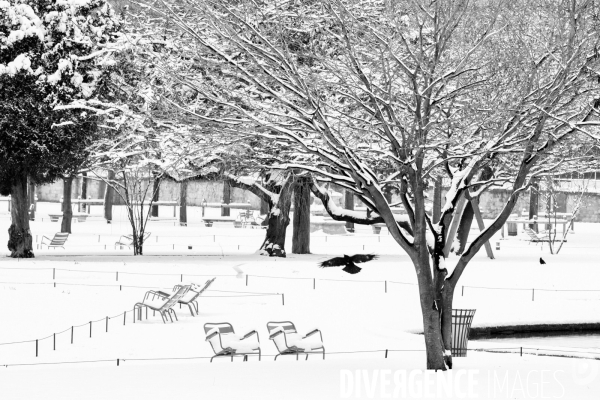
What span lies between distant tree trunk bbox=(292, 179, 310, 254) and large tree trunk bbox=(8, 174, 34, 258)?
31.7 feet

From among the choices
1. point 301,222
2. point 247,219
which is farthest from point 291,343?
point 247,219

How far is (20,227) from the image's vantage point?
3189 cm

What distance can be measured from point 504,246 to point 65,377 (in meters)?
35.0

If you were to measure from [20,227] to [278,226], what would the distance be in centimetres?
889

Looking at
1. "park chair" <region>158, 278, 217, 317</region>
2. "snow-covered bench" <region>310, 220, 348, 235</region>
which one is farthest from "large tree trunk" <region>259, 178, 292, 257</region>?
"snow-covered bench" <region>310, 220, 348, 235</region>

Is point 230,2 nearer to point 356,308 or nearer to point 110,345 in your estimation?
point 110,345

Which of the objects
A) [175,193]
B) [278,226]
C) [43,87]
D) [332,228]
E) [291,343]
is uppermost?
[43,87]

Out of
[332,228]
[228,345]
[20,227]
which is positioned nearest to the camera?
[228,345]

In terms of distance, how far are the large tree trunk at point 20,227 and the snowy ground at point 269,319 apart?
25.9 inches

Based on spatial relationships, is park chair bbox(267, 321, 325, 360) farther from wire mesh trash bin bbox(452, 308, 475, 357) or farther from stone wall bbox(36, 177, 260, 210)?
stone wall bbox(36, 177, 260, 210)

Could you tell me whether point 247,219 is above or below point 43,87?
below

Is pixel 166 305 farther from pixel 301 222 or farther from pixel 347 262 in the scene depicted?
pixel 301 222

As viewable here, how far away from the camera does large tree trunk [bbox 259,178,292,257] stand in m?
34.7

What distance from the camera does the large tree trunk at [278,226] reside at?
34.7 m
